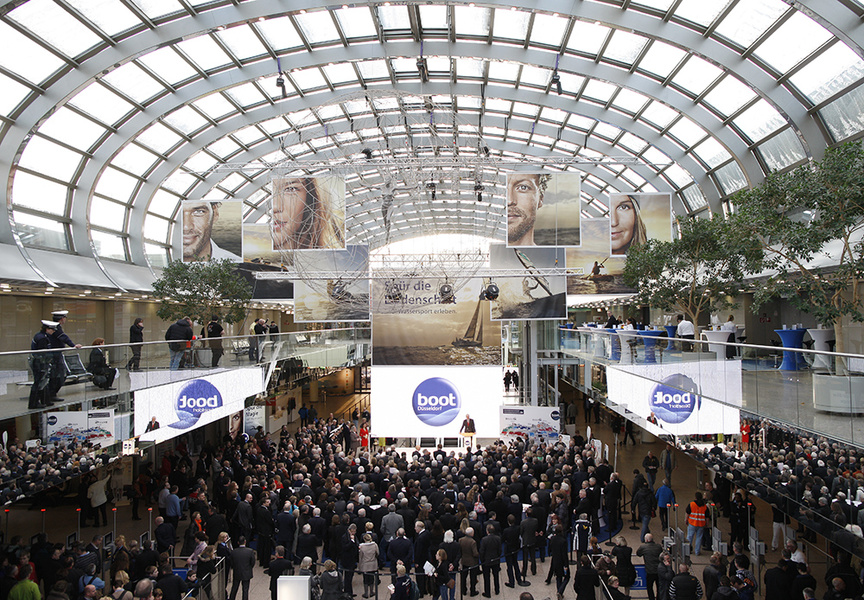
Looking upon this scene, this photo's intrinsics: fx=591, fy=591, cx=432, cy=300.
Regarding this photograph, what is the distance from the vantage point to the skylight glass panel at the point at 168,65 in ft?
59.6

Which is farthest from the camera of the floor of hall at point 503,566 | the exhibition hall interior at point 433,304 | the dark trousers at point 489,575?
the floor of hall at point 503,566

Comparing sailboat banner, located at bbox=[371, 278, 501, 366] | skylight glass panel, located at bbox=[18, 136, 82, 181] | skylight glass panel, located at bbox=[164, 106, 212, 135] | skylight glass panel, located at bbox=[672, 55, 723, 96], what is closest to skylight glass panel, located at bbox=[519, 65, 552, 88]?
skylight glass panel, located at bbox=[672, 55, 723, 96]

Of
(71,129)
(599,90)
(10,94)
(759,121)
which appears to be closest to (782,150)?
(759,121)

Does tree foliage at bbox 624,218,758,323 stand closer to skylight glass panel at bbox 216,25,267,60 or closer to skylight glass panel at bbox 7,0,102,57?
skylight glass panel at bbox 216,25,267,60

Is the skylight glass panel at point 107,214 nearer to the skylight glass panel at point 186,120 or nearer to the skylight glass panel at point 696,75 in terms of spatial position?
the skylight glass panel at point 186,120

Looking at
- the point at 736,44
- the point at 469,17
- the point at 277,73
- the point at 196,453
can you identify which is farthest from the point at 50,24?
the point at 736,44

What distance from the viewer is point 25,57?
1566 centimetres

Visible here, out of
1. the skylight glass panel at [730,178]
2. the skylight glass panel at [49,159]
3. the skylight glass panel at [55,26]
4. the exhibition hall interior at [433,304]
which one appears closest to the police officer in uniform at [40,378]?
the exhibition hall interior at [433,304]

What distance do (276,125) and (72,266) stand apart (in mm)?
9790

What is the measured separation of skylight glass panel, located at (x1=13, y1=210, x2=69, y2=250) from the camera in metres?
18.8

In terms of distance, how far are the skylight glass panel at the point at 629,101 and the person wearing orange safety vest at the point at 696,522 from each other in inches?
602

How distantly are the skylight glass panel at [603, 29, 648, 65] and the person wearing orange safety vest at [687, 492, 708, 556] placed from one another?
13.4m

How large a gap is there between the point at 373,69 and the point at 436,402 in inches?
482

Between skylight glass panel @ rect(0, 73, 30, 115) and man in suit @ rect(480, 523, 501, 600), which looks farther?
skylight glass panel @ rect(0, 73, 30, 115)
